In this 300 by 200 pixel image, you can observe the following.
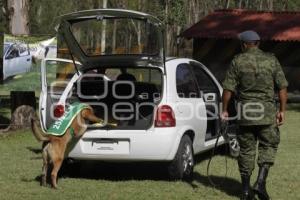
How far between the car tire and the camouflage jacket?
1425 mm

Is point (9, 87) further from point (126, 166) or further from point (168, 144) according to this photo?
point (168, 144)

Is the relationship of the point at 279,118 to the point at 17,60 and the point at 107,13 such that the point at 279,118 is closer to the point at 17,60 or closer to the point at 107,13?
the point at 107,13

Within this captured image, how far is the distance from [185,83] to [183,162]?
111 cm

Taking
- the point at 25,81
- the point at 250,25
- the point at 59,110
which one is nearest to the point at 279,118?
the point at 59,110

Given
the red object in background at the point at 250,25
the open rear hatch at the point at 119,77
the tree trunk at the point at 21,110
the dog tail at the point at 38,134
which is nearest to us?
the dog tail at the point at 38,134

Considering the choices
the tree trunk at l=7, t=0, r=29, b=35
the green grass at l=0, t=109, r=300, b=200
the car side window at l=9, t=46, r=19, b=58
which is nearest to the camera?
the green grass at l=0, t=109, r=300, b=200

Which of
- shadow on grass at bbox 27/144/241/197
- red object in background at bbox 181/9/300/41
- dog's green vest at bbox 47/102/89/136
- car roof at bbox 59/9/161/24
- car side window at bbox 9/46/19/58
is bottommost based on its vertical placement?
shadow on grass at bbox 27/144/241/197

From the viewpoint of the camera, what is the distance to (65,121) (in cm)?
816

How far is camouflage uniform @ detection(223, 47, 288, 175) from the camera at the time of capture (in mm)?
7188

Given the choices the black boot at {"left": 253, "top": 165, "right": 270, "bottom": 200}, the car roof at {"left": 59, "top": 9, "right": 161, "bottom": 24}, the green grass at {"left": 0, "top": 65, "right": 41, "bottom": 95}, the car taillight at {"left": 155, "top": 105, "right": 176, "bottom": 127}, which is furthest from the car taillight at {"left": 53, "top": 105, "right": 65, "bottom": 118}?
the green grass at {"left": 0, "top": 65, "right": 41, "bottom": 95}

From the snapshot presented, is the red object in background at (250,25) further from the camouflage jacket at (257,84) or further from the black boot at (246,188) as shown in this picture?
the black boot at (246,188)

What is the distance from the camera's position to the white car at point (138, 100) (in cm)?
829

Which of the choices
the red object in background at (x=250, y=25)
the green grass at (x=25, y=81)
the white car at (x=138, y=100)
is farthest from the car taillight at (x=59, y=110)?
the red object in background at (x=250, y=25)

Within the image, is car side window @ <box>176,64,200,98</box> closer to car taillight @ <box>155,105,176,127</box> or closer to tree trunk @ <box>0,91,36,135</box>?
car taillight @ <box>155,105,176,127</box>
